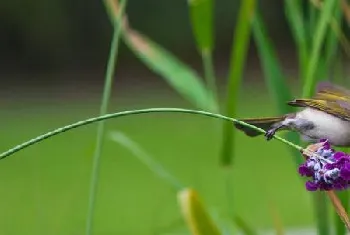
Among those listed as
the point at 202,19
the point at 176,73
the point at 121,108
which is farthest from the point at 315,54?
the point at 121,108

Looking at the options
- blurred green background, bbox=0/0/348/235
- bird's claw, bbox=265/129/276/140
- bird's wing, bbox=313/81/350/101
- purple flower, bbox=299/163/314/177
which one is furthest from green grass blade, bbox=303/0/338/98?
blurred green background, bbox=0/0/348/235

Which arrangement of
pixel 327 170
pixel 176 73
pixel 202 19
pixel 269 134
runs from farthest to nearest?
pixel 176 73 < pixel 202 19 < pixel 269 134 < pixel 327 170

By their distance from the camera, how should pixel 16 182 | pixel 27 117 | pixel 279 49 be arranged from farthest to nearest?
pixel 279 49
pixel 27 117
pixel 16 182

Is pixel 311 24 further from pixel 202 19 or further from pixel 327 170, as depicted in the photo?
pixel 327 170

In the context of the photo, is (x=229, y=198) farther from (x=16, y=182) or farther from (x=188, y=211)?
(x=16, y=182)

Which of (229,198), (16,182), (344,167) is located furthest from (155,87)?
(344,167)

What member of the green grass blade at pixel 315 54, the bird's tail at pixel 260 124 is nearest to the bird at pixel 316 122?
the bird's tail at pixel 260 124

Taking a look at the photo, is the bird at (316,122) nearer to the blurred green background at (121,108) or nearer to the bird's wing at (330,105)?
the bird's wing at (330,105)
